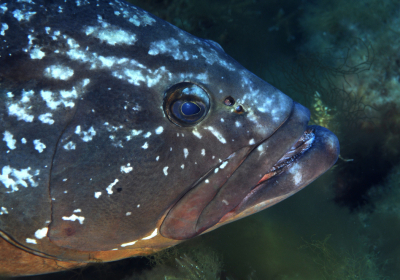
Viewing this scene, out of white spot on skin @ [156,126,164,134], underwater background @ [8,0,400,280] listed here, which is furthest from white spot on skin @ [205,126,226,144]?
underwater background @ [8,0,400,280]

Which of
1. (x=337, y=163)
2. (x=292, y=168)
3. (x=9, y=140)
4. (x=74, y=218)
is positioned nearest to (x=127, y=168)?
(x=74, y=218)

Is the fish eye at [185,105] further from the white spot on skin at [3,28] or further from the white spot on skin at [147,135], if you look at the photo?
the white spot on skin at [3,28]

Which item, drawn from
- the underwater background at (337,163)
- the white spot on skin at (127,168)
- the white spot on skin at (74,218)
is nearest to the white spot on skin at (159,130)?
the white spot on skin at (127,168)

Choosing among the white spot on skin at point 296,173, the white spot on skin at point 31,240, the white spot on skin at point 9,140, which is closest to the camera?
the white spot on skin at point 9,140

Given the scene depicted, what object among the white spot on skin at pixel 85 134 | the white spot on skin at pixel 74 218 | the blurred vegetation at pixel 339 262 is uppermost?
the white spot on skin at pixel 85 134

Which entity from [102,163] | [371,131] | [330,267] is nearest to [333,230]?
[330,267]

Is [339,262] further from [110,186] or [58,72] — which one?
[58,72]

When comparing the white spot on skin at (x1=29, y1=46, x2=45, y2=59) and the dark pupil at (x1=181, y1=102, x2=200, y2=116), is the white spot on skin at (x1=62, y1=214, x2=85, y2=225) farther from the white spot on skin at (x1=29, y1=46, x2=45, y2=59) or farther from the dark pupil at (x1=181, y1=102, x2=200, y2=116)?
the white spot on skin at (x1=29, y1=46, x2=45, y2=59)
